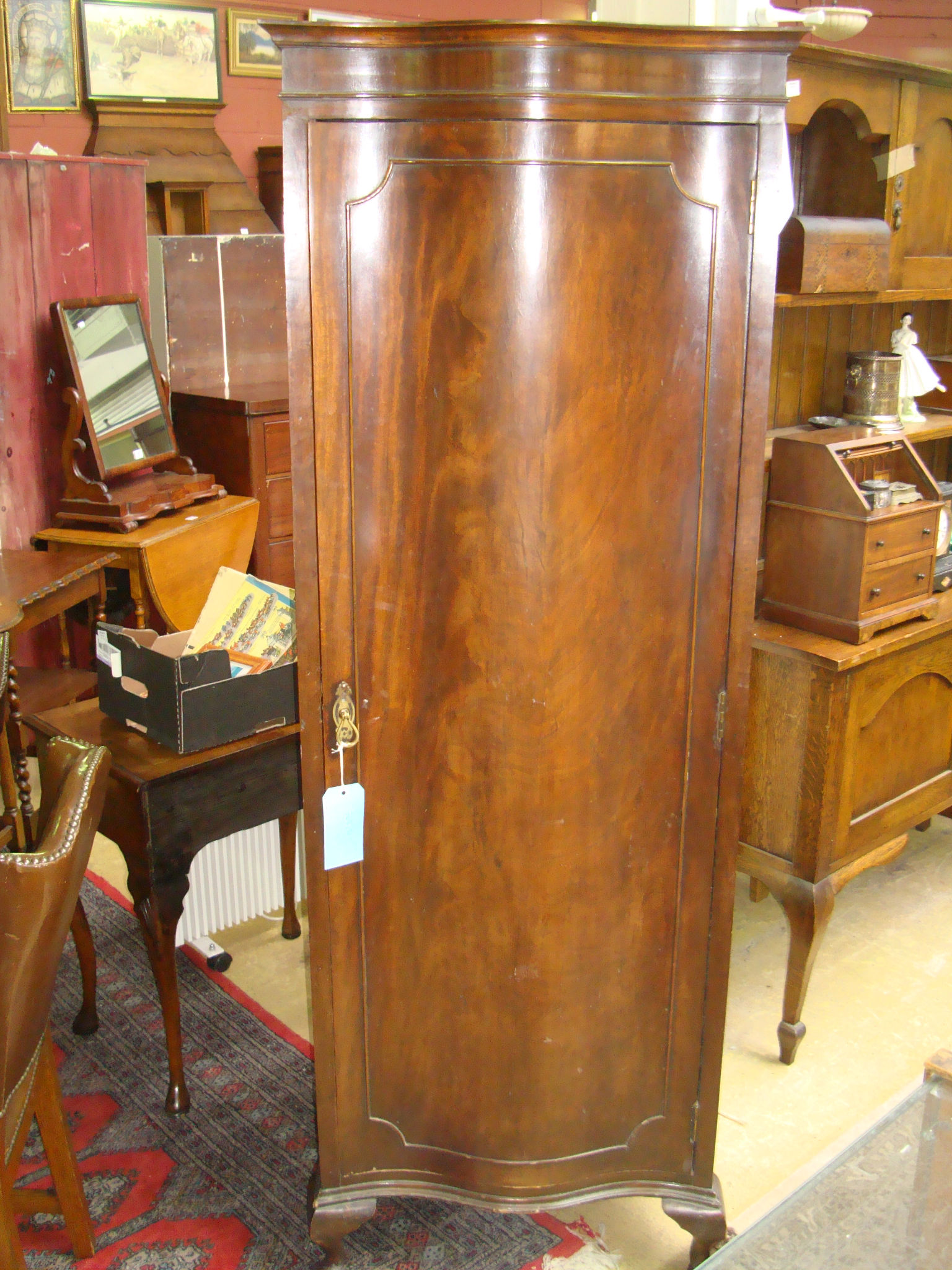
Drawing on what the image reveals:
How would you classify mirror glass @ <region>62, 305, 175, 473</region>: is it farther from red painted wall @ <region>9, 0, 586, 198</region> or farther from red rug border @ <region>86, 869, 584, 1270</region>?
red painted wall @ <region>9, 0, 586, 198</region>

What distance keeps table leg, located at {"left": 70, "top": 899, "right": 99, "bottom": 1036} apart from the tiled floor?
365 mm

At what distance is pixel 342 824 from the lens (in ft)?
5.65

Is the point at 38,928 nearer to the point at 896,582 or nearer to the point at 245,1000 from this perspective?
the point at 245,1000

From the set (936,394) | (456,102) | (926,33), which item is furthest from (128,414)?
(926,33)

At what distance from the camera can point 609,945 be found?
5.91 feet

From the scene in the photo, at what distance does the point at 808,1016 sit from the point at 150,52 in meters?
5.28

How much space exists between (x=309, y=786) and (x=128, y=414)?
8.99ft

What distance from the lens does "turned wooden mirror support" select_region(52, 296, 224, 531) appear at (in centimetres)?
388

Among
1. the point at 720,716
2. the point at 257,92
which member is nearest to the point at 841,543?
the point at 720,716

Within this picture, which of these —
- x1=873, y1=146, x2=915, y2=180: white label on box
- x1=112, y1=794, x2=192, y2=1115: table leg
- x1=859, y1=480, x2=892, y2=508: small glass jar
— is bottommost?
x1=112, y1=794, x2=192, y2=1115: table leg

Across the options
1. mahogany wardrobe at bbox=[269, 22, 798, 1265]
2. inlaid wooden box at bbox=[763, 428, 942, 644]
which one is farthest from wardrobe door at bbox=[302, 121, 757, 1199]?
inlaid wooden box at bbox=[763, 428, 942, 644]

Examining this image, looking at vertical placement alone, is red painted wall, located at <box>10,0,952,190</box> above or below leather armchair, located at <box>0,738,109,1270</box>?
above

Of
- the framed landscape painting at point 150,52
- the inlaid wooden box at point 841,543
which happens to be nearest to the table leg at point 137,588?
the inlaid wooden box at point 841,543

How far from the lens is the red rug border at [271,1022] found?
2.08 m
